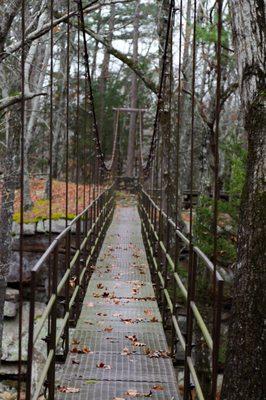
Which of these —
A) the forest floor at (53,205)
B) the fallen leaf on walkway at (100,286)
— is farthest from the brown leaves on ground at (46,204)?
the fallen leaf on walkway at (100,286)

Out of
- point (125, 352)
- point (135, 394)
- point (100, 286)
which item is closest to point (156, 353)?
point (125, 352)

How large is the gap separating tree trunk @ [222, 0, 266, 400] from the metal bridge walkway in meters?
0.51

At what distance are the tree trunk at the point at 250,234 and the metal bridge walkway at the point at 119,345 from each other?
51 cm

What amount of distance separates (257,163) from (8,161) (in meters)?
6.48

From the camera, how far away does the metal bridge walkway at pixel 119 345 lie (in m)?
4.29

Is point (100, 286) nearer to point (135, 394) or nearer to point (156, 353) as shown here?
point (156, 353)

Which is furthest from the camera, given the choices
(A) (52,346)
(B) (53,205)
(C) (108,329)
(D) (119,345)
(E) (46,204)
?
(E) (46,204)

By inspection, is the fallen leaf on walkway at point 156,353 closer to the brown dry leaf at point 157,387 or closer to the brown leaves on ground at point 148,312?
the brown dry leaf at point 157,387

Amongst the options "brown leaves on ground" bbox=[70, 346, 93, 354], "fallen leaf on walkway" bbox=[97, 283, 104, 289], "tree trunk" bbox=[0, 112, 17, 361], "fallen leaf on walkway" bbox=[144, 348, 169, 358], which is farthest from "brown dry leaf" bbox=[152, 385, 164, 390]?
"tree trunk" bbox=[0, 112, 17, 361]

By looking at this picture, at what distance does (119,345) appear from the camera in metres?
5.37

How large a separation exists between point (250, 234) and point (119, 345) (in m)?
1.79

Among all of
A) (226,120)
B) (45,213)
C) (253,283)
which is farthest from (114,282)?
(226,120)

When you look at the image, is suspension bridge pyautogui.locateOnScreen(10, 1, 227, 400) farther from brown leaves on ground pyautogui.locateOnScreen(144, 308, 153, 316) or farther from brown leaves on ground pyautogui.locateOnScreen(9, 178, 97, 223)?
brown leaves on ground pyautogui.locateOnScreen(9, 178, 97, 223)

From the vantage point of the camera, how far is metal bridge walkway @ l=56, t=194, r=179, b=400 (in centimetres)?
429
